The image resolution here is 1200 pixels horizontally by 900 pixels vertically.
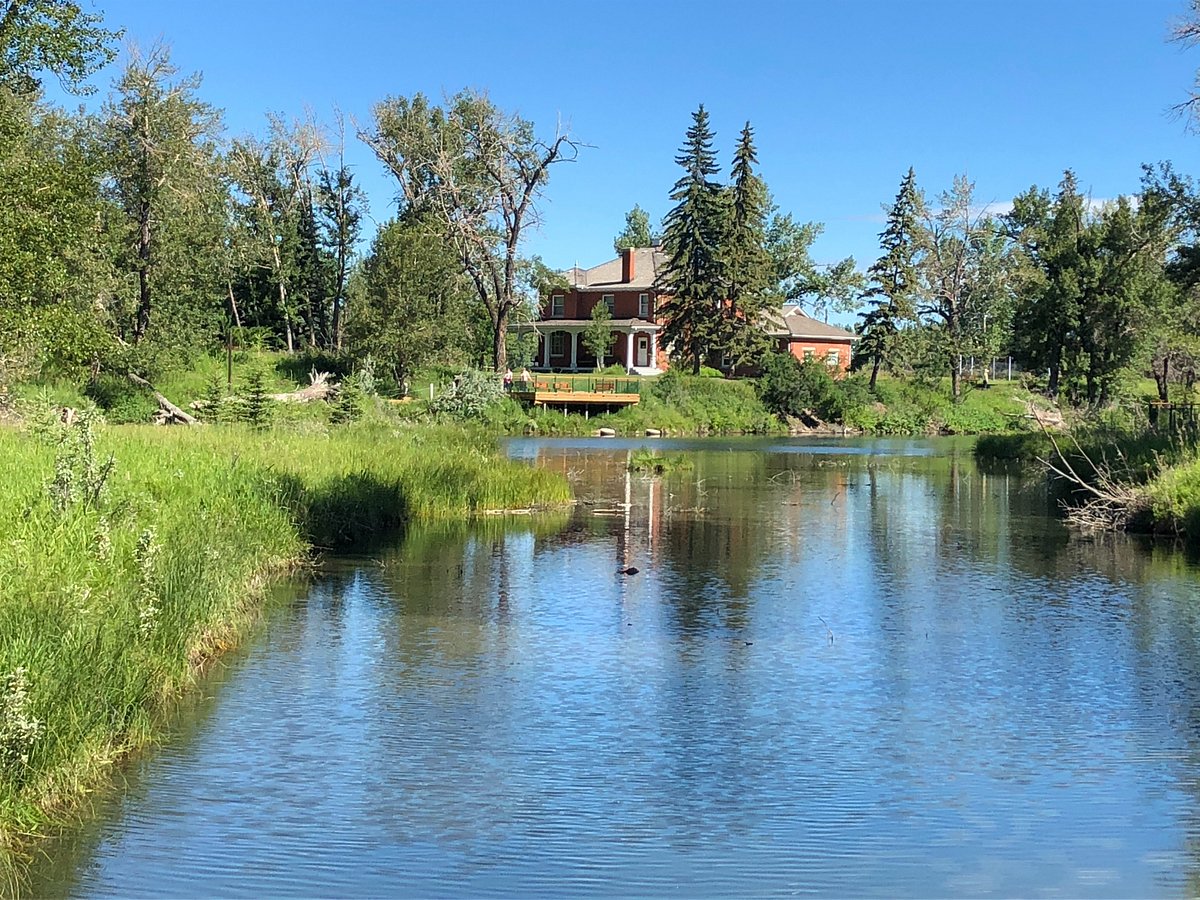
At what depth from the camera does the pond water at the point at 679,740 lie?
28.4 feet

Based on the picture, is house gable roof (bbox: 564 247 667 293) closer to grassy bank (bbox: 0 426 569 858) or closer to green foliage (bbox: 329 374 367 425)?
green foliage (bbox: 329 374 367 425)

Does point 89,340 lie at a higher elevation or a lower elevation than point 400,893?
higher

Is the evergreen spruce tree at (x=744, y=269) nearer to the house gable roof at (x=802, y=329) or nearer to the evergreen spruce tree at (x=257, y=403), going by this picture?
the house gable roof at (x=802, y=329)

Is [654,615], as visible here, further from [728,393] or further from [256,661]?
[728,393]

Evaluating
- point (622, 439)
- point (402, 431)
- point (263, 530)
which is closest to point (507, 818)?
point (263, 530)

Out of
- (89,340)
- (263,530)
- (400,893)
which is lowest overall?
(400,893)

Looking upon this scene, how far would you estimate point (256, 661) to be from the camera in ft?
45.9

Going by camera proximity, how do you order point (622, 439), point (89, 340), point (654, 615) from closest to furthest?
point (654, 615) → point (89, 340) → point (622, 439)

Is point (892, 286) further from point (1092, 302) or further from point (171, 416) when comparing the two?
point (171, 416)

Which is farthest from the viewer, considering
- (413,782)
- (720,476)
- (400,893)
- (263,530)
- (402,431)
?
(720,476)

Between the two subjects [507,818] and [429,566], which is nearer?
[507,818]

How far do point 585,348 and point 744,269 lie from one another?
1116 cm

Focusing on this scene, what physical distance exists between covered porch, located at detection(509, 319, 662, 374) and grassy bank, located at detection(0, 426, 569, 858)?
53.3m

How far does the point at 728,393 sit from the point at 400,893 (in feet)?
206
